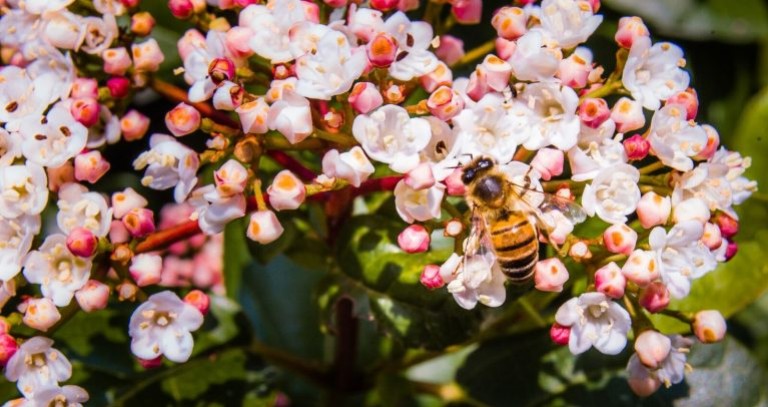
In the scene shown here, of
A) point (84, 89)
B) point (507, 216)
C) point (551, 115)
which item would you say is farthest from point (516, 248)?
point (84, 89)

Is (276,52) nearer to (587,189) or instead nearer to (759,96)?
(587,189)

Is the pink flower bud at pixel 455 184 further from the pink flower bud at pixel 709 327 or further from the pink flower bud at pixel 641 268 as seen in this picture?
the pink flower bud at pixel 709 327

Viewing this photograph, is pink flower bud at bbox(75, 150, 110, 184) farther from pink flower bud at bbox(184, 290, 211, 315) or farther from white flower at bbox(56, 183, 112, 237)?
pink flower bud at bbox(184, 290, 211, 315)

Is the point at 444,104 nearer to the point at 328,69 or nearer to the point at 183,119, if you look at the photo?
the point at 328,69

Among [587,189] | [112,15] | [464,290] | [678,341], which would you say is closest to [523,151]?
[587,189]

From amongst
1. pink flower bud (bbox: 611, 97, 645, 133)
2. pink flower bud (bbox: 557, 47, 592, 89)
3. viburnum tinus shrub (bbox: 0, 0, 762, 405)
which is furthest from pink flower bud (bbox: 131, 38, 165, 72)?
pink flower bud (bbox: 611, 97, 645, 133)

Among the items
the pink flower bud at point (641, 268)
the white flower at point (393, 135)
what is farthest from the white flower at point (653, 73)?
the white flower at point (393, 135)
